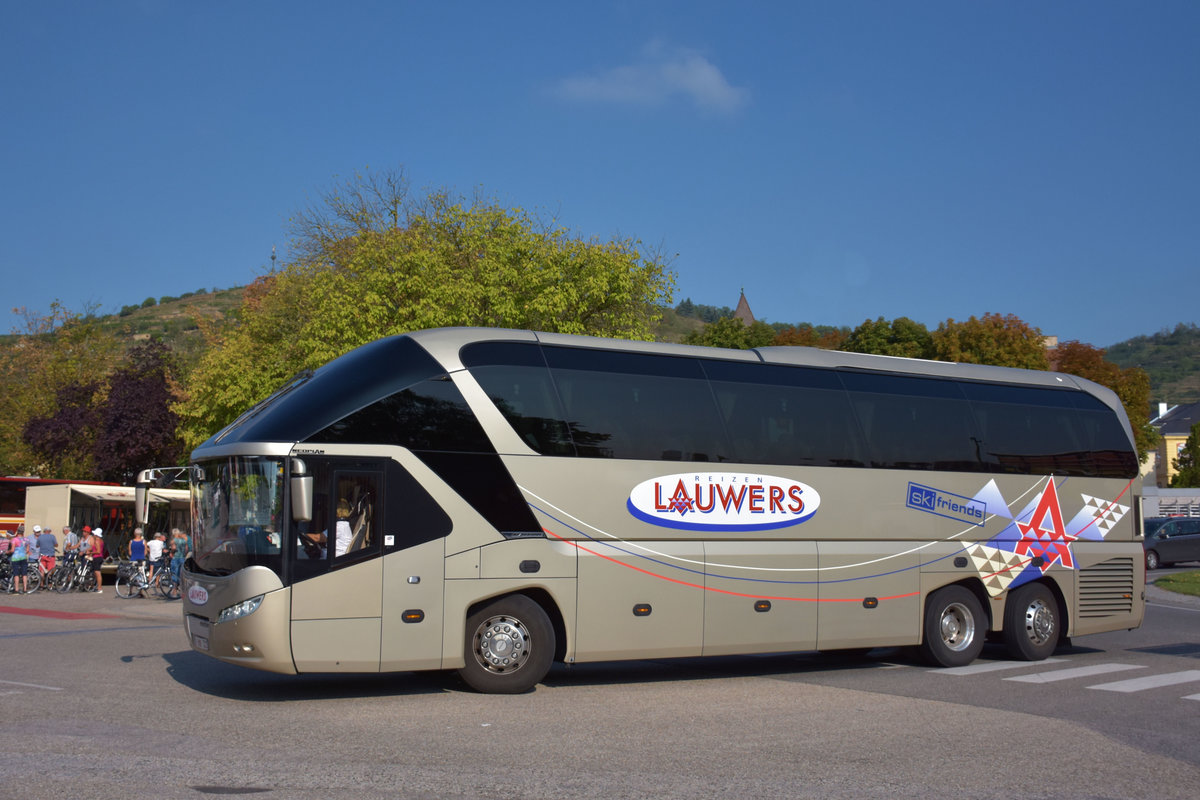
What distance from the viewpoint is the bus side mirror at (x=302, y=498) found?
Answer: 10102 mm

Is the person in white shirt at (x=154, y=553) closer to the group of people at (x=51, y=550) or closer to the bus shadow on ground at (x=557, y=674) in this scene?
the group of people at (x=51, y=550)

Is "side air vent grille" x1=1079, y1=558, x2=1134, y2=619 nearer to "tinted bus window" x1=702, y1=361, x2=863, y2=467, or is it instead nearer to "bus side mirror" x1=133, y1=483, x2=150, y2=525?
"tinted bus window" x1=702, y1=361, x2=863, y2=467

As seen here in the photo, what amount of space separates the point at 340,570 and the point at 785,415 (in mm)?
5634

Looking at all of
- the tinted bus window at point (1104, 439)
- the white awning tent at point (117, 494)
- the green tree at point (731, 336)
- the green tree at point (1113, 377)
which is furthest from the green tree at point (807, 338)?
the tinted bus window at point (1104, 439)

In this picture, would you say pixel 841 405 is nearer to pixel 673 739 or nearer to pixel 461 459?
pixel 461 459

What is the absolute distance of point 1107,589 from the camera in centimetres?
1563

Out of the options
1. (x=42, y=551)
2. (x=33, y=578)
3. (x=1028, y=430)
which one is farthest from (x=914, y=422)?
(x=33, y=578)

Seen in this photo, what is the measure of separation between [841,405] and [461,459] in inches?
202

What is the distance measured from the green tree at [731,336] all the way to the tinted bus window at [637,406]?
5308 centimetres

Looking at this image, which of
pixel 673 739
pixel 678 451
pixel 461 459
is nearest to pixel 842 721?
pixel 673 739

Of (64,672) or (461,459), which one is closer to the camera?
(461,459)

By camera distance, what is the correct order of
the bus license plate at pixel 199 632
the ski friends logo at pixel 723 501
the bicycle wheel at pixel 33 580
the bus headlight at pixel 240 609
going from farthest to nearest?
1. the bicycle wheel at pixel 33 580
2. the ski friends logo at pixel 723 501
3. the bus license plate at pixel 199 632
4. the bus headlight at pixel 240 609

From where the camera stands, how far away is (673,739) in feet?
28.7

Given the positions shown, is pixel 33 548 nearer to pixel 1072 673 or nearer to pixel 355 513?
pixel 355 513
